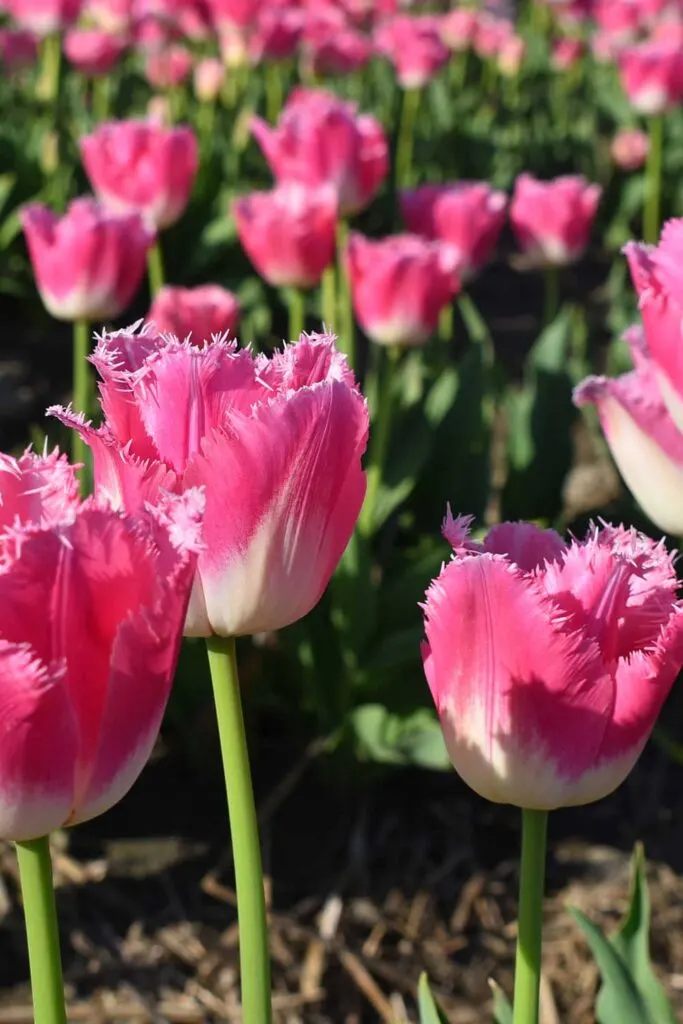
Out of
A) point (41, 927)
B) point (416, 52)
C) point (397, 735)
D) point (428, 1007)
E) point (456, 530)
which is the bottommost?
point (397, 735)

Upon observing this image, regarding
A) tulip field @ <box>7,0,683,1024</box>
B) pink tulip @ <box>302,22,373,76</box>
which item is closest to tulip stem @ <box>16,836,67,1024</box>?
tulip field @ <box>7,0,683,1024</box>

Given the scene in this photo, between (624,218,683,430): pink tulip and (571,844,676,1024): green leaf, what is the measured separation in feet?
1.08

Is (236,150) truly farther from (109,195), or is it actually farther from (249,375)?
(249,375)

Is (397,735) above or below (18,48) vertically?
below

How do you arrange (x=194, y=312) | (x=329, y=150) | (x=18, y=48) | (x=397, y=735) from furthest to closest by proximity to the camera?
(x=18, y=48) < (x=329, y=150) < (x=194, y=312) < (x=397, y=735)

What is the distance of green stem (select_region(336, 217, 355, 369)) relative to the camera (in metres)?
1.82

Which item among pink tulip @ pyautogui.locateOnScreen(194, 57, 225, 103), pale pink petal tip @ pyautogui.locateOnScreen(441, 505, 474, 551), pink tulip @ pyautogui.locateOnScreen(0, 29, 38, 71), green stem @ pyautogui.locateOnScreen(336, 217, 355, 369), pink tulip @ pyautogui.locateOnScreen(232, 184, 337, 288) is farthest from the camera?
pink tulip @ pyautogui.locateOnScreen(0, 29, 38, 71)

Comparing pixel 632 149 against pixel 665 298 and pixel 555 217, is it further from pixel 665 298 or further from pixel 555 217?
pixel 665 298

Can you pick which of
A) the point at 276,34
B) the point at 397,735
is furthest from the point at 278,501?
the point at 276,34

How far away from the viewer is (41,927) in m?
0.52

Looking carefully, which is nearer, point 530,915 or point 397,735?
point 530,915

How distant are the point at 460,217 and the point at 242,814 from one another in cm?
153

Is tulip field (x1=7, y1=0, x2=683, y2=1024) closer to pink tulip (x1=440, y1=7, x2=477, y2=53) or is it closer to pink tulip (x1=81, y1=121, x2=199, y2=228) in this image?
pink tulip (x1=81, y1=121, x2=199, y2=228)

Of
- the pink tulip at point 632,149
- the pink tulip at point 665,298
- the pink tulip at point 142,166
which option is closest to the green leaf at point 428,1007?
the pink tulip at point 665,298
